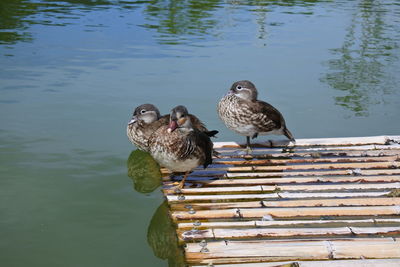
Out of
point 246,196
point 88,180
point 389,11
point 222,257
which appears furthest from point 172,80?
point 389,11

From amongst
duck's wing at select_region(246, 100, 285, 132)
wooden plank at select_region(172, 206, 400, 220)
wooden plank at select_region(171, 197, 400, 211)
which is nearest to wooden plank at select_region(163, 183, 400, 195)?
wooden plank at select_region(171, 197, 400, 211)

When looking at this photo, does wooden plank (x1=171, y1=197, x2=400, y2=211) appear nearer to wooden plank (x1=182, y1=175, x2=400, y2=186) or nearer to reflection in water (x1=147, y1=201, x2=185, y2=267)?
reflection in water (x1=147, y1=201, x2=185, y2=267)

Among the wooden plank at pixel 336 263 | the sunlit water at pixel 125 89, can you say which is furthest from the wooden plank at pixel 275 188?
the wooden plank at pixel 336 263

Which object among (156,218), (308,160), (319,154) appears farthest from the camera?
(319,154)

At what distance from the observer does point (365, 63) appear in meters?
11.9

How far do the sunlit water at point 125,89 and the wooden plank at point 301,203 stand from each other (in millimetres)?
425

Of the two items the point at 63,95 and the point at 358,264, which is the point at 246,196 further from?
the point at 63,95

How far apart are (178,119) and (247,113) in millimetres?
1542

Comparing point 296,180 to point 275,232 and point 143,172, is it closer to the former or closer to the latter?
point 275,232

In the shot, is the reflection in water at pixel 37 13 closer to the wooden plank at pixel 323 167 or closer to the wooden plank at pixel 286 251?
the wooden plank at pixel 323 167

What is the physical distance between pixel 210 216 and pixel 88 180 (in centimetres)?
180

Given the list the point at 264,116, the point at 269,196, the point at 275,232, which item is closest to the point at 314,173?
the point at 269,196

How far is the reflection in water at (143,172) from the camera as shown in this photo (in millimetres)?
6258

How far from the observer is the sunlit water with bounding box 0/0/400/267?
5.23m
